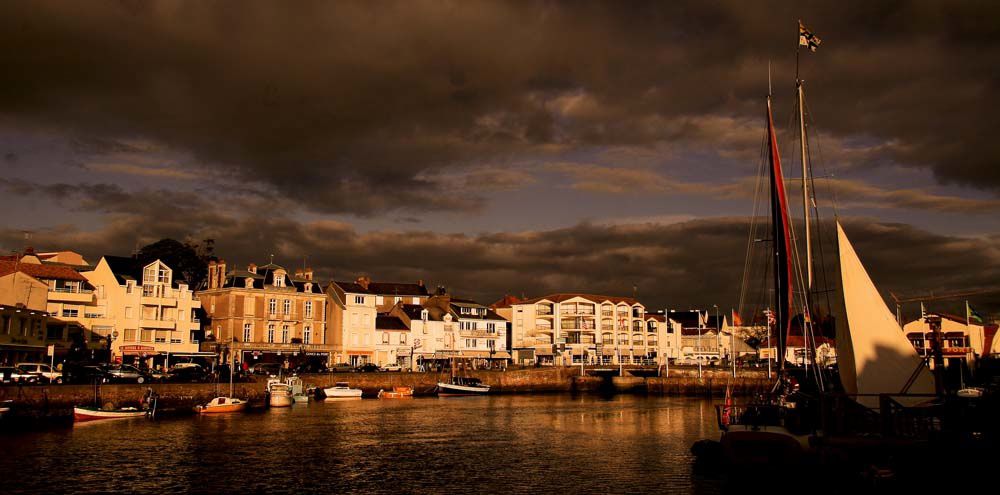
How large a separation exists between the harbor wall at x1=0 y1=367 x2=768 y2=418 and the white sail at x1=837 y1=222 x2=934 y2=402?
58.8 metres

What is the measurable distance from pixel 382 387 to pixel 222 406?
3047 centimetres

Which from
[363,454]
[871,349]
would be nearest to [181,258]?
[363,454]

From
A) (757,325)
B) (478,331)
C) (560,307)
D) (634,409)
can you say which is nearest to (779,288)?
(634,409)

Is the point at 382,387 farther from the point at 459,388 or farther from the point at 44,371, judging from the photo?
the point at 44,371

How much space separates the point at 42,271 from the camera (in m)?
88.6

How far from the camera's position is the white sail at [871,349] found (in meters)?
36.0

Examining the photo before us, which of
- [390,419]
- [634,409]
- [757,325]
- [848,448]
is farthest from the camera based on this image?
[757,325]

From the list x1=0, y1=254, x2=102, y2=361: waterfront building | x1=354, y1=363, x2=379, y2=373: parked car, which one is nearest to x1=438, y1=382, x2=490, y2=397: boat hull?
x1=354, y1=363, x2=379, y2=373: parked car

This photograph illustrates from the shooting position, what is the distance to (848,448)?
29.2m

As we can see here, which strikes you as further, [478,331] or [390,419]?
[478,331]

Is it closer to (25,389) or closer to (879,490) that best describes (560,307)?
(25,389)

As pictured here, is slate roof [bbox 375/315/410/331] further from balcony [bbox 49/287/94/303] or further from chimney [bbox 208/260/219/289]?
balcony [bbox 49/287/94/303]

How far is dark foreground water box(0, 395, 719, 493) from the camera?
36281mm

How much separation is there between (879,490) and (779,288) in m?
14.3
